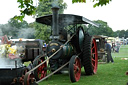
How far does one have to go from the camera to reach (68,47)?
776 cm

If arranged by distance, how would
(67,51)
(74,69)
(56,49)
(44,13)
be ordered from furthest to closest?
(44,13) < (67,51) < (56,49) < (74,69)

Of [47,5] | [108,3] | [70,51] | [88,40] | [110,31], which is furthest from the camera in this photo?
[110,31]

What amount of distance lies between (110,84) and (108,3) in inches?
91.4

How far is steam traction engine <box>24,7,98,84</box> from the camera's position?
736cm

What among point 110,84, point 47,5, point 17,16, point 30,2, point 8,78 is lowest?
point 110,84

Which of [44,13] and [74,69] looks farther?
[44,13]

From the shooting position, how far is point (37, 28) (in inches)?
1505

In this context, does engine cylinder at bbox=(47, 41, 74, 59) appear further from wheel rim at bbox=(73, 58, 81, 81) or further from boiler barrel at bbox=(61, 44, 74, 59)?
wheel rim at bbox=(73, 58, 81, 81)

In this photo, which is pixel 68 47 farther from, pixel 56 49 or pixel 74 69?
pixel 74 69

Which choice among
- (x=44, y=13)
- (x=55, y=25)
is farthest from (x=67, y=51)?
(x=44, y=13)

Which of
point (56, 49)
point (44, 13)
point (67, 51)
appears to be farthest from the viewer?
point (44, 13)

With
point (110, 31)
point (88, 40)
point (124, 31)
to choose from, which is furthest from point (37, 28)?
point (124, 31)

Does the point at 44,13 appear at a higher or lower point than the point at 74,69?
higher

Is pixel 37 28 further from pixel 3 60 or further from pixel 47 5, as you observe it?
pixel 3 60
